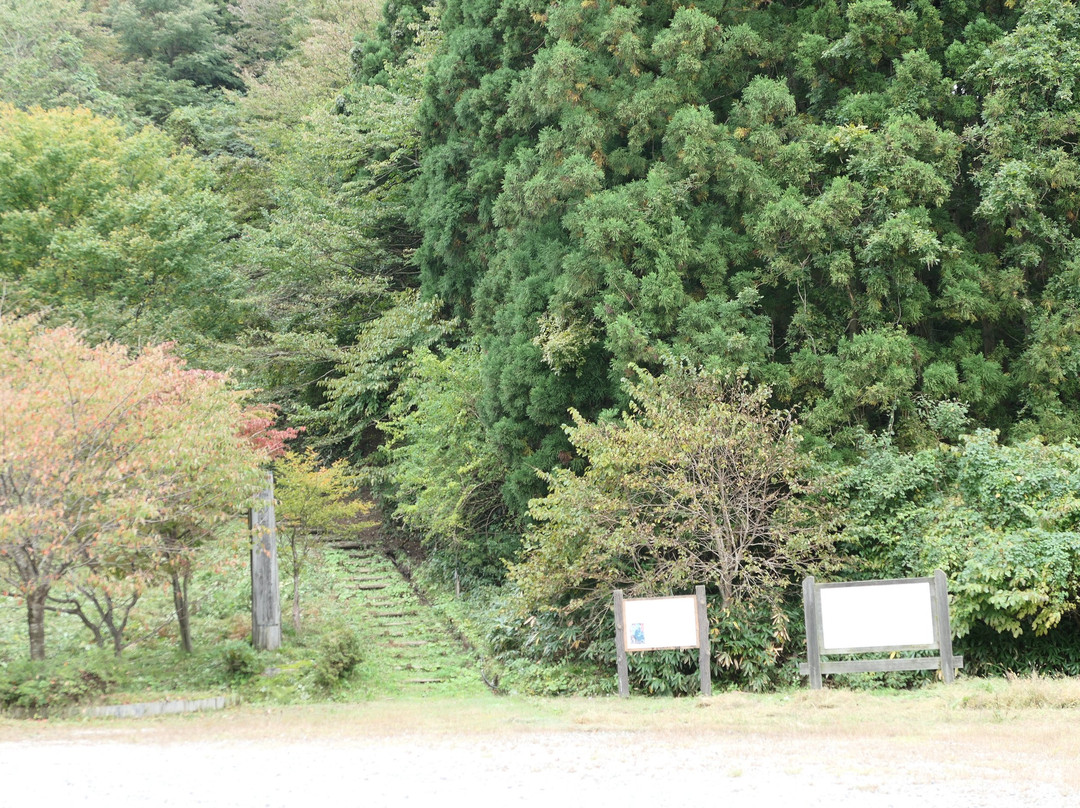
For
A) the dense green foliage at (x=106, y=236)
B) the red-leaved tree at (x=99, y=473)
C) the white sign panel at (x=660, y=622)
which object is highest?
the dense green foliage at (x=106, y=236)

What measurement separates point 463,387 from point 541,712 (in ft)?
26.0

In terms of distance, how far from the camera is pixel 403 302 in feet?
68.1

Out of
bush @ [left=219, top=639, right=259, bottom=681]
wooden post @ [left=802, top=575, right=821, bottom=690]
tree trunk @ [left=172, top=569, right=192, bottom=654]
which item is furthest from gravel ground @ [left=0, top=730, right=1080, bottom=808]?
tree trunk @ [left=172, top=569, right=192, bottom=654]

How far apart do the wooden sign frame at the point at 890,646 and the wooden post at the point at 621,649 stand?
6.00ft

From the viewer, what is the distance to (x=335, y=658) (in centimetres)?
1159

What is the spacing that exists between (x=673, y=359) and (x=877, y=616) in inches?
159

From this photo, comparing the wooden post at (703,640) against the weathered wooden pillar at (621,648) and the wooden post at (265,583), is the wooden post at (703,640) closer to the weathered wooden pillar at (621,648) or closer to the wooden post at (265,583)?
the weathered wooden pillar at (621,648)

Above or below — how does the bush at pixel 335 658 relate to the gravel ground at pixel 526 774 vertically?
below

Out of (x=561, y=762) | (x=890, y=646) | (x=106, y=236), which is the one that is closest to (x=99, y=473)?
(x=561, y=762)

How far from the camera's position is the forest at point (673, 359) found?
1028cm

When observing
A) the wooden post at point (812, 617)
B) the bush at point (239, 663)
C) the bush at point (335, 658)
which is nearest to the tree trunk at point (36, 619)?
the bush at point (239, 663)

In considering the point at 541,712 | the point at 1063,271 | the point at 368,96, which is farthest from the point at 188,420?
the point at 368,96

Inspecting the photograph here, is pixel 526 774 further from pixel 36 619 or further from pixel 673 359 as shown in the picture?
pixel 673 359

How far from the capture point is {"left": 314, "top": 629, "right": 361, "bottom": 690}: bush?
450 inches
